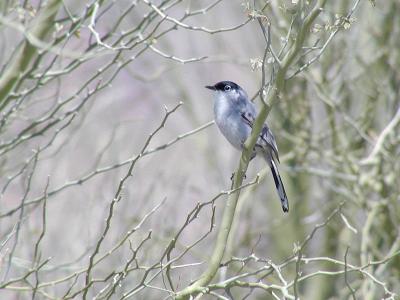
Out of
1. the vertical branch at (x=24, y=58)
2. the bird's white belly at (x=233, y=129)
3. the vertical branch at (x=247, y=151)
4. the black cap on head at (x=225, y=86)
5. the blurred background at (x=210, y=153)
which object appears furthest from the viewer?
the black cap on head at (x=225, y=86)

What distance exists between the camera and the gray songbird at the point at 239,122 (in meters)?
4.74

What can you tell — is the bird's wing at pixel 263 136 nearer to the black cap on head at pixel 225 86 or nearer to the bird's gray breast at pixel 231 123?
the bird's gray breast at pixel 231 123

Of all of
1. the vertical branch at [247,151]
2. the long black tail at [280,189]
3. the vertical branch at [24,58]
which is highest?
the vertical branch at [24,58]

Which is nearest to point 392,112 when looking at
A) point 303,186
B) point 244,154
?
point 303,186

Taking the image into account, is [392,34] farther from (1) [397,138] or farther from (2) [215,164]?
(2) [215,164]

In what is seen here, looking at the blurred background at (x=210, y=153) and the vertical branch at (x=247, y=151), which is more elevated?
the blurred background at (x=210, y=153)

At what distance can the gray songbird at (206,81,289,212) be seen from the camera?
474 cm

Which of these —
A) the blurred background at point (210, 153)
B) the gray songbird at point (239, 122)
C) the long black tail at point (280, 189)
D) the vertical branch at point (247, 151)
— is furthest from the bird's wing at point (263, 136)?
the vertical branch at point (247, 151)

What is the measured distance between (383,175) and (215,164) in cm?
281

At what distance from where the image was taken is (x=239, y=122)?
479cm

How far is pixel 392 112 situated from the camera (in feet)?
21.9

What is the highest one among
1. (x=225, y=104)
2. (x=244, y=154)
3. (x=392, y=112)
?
(x=392, y=112)

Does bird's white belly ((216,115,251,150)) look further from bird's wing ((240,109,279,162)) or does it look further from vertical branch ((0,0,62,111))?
vertical branch ((0,0,62,111))

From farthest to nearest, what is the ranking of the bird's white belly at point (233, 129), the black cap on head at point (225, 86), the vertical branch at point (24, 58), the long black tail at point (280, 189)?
the black cap on head at point (225, 86) → the bird's white belly at point (233, 129) → the long black tail at point (280, 189) → the vertical branch at point (24, 58)
